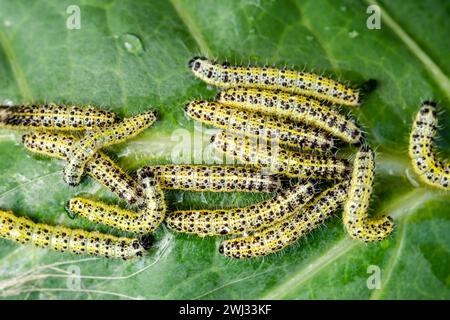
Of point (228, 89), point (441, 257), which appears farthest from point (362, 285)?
point (228, 89)

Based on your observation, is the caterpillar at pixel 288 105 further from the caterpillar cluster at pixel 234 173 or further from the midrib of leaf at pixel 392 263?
the midrib of leaf at pixel 392 263

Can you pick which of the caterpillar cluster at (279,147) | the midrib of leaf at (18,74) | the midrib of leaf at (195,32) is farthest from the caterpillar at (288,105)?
the midrib of leaf at (18,74)

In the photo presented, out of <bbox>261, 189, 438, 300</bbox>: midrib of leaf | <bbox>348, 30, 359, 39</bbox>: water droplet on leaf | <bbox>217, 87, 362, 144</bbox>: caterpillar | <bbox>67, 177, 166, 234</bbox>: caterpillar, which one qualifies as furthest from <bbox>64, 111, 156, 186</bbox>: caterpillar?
<bbox>348, 30, 359, 39</bbox>: water droplet on leaf

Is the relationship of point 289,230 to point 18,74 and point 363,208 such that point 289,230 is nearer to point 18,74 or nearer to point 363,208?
point 363,208

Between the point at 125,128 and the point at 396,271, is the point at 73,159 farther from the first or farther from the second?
the point at 396,271

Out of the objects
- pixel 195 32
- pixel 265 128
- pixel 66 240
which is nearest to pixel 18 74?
pixel 66 240

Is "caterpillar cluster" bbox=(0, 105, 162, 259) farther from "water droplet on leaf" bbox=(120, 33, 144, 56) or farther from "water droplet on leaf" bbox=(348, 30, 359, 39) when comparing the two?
"water droplet on leaf" bbox=(348, 30, 359, 39)
